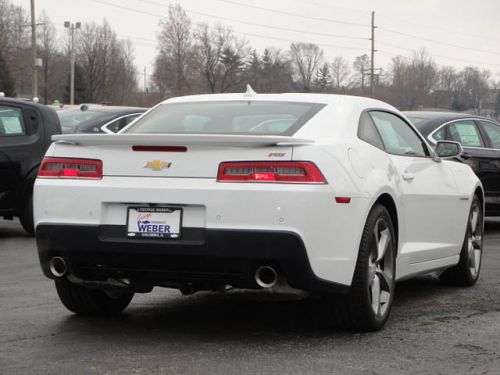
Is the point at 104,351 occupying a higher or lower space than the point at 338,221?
lower

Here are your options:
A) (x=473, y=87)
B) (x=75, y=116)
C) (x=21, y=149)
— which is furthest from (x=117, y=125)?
(x=473, y=87)

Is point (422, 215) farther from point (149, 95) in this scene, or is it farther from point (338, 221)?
point (149, 95)

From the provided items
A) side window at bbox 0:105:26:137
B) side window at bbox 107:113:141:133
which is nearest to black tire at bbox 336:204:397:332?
side window at bbox 0:105:26:137

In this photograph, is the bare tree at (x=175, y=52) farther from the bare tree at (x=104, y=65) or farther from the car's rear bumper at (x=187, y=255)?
the car's rear bumper at (x=187, y=255)

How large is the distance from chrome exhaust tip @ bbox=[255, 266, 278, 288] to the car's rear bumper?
35 mm

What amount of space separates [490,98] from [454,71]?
23288 mm

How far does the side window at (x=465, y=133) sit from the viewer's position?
11914 millimetres

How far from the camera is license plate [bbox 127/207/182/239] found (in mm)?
5012

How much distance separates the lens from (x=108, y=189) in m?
5.14

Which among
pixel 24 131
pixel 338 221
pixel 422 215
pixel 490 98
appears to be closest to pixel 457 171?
pixel 422 215

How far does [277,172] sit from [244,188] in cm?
19

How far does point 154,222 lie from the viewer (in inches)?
199

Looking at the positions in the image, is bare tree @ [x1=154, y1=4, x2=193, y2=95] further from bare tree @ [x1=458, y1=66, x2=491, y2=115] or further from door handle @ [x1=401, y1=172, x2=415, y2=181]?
door handle @ [x1=401, y1=172, x2=415, y2=181]

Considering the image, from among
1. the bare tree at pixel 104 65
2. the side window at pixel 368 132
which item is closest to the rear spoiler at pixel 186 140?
the side window at pixel 368 132
